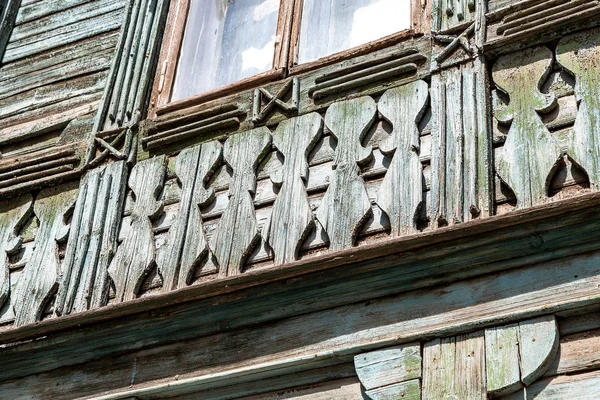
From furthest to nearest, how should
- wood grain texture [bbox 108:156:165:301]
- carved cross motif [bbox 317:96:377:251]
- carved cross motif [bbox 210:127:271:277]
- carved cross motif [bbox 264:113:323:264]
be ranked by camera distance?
1. wood grain texture [bbox 108:156:165:301]
2. carved cross motif [bbox 210:127:271:277]
3. carved cross motif [bbox 264:113:323:264]
4. carved cross motif [bbox 317:96:377:251]

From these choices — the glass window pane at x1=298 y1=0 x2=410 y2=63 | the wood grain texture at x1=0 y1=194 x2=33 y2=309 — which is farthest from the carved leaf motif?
the wood grain texture at x1=0 y1=194 x2=33 y2=309

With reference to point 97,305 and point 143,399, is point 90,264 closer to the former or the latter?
point 97,305

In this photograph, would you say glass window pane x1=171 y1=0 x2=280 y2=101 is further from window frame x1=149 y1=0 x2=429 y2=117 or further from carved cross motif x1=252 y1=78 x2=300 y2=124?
Result: carved cross motif x1=252 y1=78 x2=300 y2=124

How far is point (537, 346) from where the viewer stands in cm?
399

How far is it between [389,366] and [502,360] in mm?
482

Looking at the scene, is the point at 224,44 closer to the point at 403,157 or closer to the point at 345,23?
the point at 345,23

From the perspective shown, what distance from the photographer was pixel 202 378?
4645 millimetres

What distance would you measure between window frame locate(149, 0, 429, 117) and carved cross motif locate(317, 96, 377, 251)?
0.46 m

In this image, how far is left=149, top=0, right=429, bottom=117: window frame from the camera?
5469 millimetres

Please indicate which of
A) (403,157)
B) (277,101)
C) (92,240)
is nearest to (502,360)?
(403,157)

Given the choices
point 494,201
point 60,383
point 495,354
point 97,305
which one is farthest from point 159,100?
point 495,354

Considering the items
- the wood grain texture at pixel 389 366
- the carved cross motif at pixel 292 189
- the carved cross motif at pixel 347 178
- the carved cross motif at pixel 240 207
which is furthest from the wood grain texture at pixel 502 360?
the carved cross motif at pixel 240 207

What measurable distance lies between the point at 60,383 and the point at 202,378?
864 mm

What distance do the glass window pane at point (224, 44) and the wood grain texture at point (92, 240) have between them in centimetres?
73
